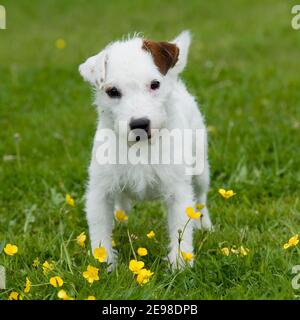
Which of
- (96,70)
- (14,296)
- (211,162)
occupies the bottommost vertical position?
(14,296)

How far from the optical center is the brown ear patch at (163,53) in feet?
12.6

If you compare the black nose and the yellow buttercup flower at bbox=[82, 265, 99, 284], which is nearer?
the yellow buttercup flower at bbox=[82, 265, 99, 284]

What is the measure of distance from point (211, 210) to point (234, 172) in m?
0.63

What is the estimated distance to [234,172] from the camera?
5.46 metres

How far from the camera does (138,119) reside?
3.59 metres

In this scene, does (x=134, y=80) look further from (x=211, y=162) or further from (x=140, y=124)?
(x=211, y=162)

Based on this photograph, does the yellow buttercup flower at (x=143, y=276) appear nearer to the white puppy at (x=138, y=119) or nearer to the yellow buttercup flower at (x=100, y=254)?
the yellow buttercup flower at (x=100, y=254)

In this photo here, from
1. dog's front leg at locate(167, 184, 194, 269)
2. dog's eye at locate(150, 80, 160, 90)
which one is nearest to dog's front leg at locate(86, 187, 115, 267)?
dog's front leg at locate(167, 184, 194, 269)

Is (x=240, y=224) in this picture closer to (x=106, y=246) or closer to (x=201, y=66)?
(x=106, y=246)

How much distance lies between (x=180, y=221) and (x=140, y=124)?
82 cm

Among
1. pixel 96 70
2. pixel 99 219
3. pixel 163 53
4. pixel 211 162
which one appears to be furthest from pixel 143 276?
pixel 211 162

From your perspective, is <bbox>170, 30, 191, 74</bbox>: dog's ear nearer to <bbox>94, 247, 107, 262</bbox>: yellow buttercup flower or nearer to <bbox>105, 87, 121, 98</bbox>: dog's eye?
<bbox>105, 87, 121, 98</bbox>: dog's eye

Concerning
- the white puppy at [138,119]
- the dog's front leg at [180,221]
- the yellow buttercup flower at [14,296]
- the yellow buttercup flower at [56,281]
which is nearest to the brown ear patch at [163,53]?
the white puppy at [138,119]

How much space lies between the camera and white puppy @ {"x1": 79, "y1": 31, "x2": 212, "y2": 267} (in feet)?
12.1
